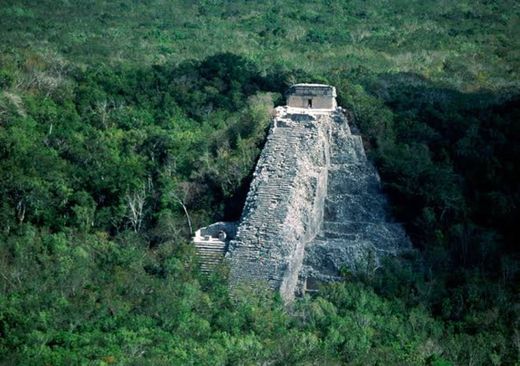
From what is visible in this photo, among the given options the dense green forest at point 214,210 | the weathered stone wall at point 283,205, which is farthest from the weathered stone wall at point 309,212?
the dense green forest at point 214,210

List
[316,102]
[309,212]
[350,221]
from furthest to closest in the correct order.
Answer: [316,102] < [350,221] < [309,212]

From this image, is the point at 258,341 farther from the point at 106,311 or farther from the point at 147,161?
the point at 147,161

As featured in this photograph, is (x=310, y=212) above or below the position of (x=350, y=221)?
above

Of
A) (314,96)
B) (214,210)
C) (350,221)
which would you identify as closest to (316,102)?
(314,96)

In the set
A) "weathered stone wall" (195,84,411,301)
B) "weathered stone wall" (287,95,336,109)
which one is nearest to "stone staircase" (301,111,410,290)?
"weathered stone wall" (195,84,411,301)

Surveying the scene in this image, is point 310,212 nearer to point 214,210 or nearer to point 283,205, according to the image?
point 283,205

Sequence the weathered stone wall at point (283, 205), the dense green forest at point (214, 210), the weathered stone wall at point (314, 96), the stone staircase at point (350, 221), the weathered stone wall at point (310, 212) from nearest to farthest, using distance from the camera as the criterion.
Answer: the dense green forest at point (214, 210) → the weathered stone wall at point (283, 205) → the weathered stone wall at point (310, 212) → the stone staircase at point (350, 221) → the weathered stone wall at point (314, 96)

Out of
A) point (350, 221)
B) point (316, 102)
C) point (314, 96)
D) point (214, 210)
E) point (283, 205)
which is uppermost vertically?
point (314, 96)

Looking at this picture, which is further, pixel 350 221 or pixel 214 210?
pixel 214 210

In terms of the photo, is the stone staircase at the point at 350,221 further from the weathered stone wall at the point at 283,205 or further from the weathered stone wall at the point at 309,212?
the weathered stone wall at the point at 283,205
